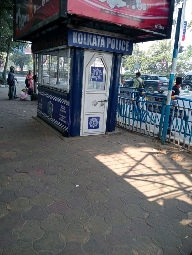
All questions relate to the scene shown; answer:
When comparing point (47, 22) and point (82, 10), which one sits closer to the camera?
point (82, 10)

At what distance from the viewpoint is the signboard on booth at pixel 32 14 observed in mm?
4098

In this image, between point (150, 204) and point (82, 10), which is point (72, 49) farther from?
point (150, 204)

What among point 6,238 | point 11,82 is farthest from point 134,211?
point 11,82

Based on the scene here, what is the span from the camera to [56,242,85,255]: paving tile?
214cm

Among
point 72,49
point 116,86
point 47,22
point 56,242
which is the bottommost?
point 56,242

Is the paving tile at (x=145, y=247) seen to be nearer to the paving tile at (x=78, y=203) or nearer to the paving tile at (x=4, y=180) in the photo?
the paving tile at (x=78, y=203)

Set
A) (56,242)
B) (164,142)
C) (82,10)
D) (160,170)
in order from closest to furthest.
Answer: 1. (56,242)
2. (82,10)
3. (160,170)
4. (164,142)

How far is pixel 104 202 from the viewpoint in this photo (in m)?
3.03

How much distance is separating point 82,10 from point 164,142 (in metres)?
3.69

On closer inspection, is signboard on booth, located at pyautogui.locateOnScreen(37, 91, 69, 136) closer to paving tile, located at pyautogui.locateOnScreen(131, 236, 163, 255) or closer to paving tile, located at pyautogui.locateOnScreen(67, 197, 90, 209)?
paving tile, located at pyautogui.locateOnScreen(67, 197, 90, 209)

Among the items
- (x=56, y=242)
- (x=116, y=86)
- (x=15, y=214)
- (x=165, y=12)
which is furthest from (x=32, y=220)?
(x=165, y=12)

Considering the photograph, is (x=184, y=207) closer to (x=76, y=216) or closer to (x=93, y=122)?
(x=76, y=216)

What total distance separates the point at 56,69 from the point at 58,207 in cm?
442

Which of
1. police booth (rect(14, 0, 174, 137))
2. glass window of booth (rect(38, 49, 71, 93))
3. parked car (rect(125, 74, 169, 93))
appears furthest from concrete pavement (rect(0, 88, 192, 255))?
parked car (rect(125, 74, 169, 93))
